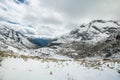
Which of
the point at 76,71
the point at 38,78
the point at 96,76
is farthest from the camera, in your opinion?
the point at 76,71

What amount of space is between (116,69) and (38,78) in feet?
22.9

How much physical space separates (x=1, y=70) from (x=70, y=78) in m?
5.24

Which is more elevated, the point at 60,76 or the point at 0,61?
the point at 0,61

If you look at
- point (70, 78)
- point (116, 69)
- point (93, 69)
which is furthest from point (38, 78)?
point (116, 69)

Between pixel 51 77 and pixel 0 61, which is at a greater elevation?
pixel 0 61

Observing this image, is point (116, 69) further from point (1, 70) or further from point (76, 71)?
point (1, 70)

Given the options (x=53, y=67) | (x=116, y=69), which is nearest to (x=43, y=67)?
(x=53, y=67)

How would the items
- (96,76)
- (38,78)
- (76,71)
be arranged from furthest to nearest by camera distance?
(76,71) → (96,76) → (38,78)

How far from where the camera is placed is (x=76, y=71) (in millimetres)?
15562

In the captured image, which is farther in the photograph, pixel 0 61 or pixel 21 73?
pixel 0 61

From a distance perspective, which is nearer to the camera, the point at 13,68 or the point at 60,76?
the point at 60,76

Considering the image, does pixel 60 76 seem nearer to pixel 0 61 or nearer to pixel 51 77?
pixel 51 77

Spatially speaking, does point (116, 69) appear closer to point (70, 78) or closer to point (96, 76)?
point (96, 76)

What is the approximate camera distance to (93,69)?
1622 centimetres
